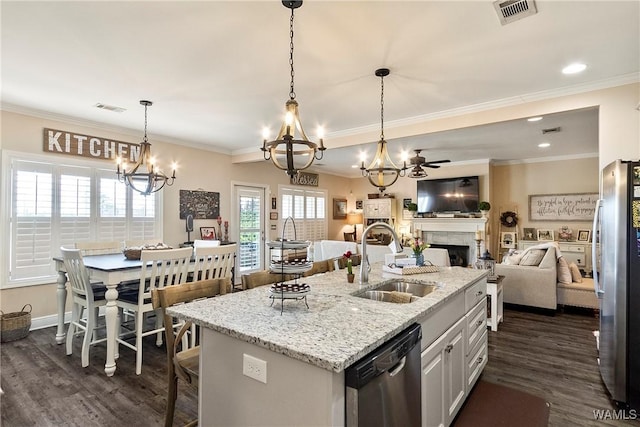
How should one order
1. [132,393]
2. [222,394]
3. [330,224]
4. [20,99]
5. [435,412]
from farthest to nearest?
[330,224] → [20,99] → [132,393] → [435,412] → [222,394]

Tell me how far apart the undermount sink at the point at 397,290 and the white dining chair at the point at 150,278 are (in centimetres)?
174

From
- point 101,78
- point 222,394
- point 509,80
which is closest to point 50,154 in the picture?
point 101,78

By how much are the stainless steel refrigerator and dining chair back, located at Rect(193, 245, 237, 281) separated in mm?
3144

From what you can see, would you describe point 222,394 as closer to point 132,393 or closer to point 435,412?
point 435,412

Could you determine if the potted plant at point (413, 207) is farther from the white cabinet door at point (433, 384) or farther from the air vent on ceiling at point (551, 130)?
the white cabinet door at point (433, 384)

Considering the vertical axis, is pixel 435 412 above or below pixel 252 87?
below

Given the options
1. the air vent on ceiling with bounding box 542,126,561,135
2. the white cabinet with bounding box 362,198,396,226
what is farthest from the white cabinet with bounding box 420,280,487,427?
the white cabinet with bounding box 362,198,396,226

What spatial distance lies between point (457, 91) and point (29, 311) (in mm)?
5483

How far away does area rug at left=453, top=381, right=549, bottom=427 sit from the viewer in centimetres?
221

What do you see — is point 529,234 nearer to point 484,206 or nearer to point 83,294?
point 484,206

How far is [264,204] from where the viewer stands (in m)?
7.07

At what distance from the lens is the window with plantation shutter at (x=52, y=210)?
3.86 meters

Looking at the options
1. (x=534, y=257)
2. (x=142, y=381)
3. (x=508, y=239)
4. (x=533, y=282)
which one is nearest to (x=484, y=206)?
(x=508, y=239)

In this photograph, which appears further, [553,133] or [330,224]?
[330,224]
